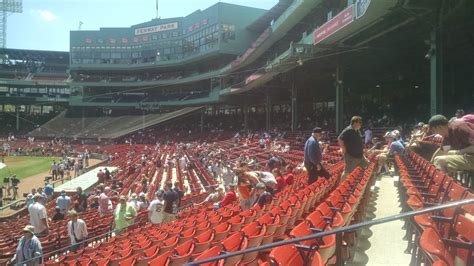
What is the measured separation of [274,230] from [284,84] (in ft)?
109

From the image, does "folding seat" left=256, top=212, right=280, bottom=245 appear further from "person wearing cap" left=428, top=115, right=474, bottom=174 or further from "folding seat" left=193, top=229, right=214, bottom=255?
"person wearing cap" left=428, top=115, right=474, bottom=174

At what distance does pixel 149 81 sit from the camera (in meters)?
67.3

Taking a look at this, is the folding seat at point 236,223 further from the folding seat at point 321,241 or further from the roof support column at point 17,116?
the roof support column at point 17,116

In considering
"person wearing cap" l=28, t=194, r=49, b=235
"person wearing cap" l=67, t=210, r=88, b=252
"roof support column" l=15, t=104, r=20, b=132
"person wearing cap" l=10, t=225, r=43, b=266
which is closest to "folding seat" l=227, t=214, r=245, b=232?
"person wearing cap" l=10, t=225, r=43, b=266

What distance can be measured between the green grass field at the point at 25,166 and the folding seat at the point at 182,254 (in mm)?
33600

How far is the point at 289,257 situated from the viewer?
3.10 m

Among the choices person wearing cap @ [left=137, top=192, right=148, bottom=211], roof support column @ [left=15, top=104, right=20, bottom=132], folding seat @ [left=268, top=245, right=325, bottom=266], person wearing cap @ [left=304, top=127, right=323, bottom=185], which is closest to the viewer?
folding seat @ [left=268, top=245, right=325, bottom=266]

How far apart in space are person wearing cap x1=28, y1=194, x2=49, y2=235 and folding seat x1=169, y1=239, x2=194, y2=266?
21.0 feet

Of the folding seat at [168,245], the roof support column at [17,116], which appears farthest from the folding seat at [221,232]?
the roof support column at [17,116]

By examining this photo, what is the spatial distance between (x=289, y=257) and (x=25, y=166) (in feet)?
141

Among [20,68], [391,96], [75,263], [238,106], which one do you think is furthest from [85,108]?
[75,263]

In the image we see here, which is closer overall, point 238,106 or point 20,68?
point 238,106

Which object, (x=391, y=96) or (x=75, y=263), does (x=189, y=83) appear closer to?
(x=391, y=96)

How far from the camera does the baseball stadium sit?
4746 mm
